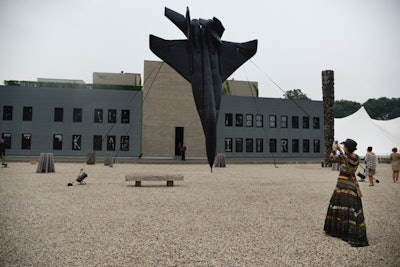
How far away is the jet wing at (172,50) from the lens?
926 centimetres

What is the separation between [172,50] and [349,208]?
6330 millimetres

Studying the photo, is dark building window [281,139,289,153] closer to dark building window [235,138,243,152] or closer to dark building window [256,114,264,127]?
dark building window [256,114,264,127]

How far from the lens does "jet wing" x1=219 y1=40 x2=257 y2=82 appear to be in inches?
377

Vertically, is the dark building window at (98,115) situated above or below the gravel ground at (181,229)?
above

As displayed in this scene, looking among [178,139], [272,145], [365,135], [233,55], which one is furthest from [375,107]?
[233,55]

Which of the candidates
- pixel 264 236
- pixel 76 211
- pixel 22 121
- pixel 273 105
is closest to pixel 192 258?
pixel 264 236

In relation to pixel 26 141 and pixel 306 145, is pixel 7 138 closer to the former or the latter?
pixel 26 141

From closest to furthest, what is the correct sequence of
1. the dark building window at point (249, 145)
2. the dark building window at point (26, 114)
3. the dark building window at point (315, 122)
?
the dark building window at point (26, 114), the dark building window at point (249, 145), the dark building window at point (315, 122)

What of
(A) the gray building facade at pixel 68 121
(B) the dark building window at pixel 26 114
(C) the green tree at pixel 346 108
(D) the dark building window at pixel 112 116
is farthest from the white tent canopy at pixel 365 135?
(C) the green tree at pixel 346 108

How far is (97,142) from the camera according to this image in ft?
109

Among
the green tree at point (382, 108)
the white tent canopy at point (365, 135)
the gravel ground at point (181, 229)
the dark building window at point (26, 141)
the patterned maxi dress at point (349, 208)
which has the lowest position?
the gravel ground at point (181, 229)

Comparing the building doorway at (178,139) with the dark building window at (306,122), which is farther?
the dark building window at (306,122)

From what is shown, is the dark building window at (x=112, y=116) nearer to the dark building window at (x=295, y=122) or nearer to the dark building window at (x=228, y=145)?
Answer: the dark building window at (x=228, y=145)

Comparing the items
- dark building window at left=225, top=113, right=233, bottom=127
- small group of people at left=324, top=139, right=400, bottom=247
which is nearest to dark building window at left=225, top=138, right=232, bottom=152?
dark building window at left=225, top=113, right=233, bottom=127
